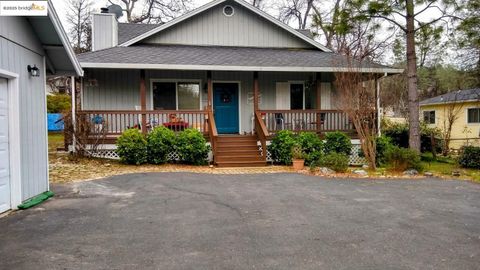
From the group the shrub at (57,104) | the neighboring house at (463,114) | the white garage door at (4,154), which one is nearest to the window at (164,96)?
the white garage door at (4,154)

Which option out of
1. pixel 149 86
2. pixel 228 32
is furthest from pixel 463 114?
pixel 149 86

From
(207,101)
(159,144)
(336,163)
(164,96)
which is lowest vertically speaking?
(336,163)

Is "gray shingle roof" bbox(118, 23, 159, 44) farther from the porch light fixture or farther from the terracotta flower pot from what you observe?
the porch light fixture

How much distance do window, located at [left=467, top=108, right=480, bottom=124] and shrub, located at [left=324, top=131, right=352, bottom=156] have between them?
514 inches

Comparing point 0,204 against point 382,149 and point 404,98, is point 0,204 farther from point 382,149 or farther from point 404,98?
point 404,98

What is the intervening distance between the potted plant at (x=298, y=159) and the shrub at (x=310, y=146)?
13.4 inches

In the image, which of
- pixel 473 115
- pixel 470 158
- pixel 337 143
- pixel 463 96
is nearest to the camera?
pixel 337 143

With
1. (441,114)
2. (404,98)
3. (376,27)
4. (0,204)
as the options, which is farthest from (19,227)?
(404,98)

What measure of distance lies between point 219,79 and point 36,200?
9255mm

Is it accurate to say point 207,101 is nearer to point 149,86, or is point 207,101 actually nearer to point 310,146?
point 149,86

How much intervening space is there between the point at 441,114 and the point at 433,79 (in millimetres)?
13853

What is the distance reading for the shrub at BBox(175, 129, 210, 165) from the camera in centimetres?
1188

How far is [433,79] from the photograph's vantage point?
35812 mm

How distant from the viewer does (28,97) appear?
6789 millimetres
